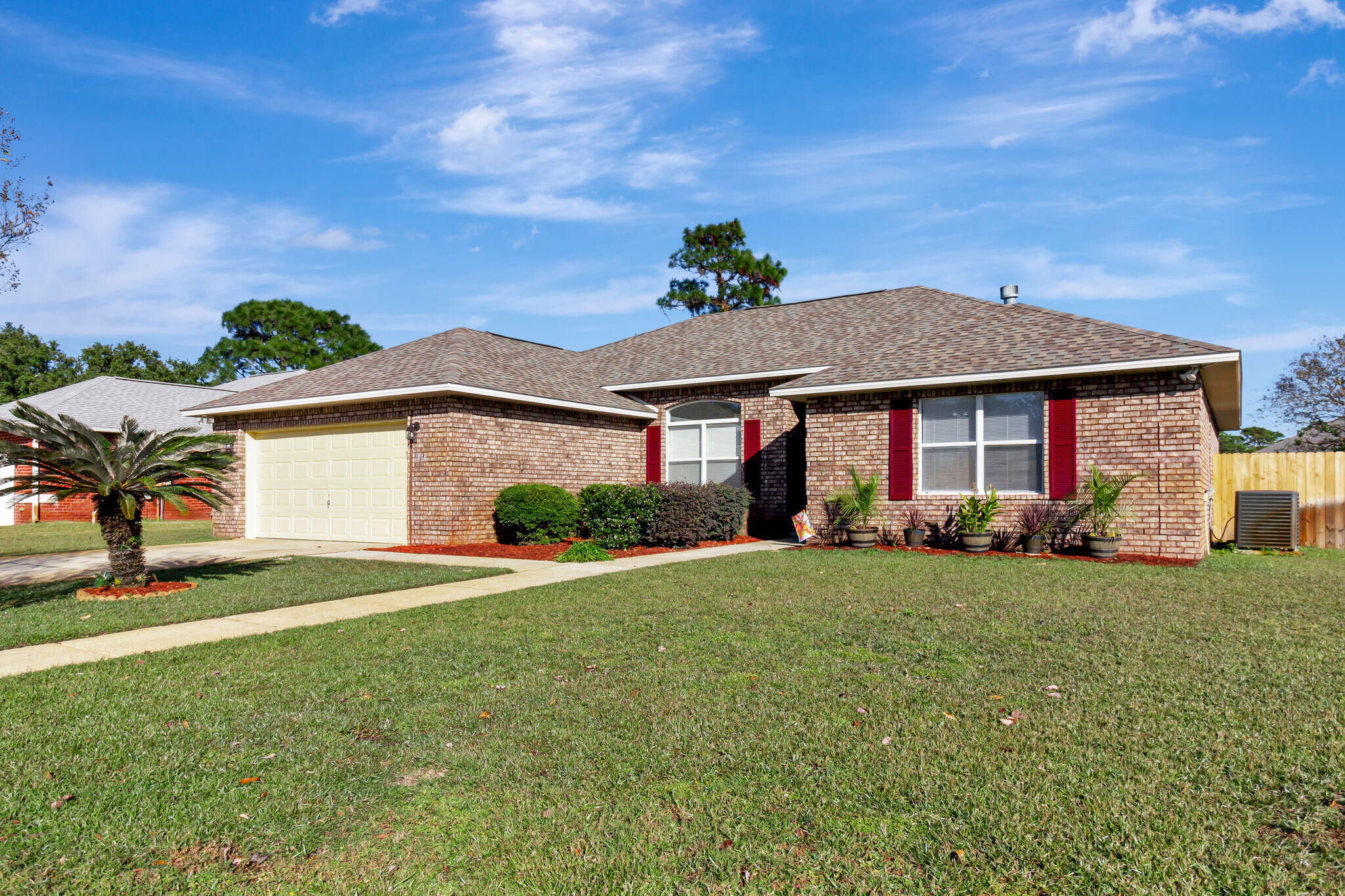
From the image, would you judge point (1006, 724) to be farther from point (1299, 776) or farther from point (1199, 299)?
point (1199, 299)

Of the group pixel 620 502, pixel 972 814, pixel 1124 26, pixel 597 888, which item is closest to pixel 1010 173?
pixel 1124 26

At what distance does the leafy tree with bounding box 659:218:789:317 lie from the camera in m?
39.0

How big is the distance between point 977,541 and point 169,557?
42.5 feet

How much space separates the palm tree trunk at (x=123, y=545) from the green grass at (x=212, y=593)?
1.55 ft

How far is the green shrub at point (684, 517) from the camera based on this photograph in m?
13.6

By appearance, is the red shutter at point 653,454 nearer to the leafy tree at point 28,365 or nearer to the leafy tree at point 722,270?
the leafy tree at point 722,270

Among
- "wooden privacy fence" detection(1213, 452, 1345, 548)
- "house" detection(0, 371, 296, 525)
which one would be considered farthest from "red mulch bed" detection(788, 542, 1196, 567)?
"house" detection(0, 371, 296, 525)

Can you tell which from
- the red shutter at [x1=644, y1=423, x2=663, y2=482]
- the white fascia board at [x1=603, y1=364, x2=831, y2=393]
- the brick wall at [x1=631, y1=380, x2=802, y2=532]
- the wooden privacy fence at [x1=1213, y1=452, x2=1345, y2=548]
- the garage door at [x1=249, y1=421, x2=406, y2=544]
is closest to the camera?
the garage door at [x1=249, y1=421, x2=406, y2=544]

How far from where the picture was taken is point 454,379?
45.5 ft

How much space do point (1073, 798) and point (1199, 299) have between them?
20.5 m

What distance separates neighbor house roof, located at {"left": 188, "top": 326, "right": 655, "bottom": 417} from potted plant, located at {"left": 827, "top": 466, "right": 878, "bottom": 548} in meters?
5.29

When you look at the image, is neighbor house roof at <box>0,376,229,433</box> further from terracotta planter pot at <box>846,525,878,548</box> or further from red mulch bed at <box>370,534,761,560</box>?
terracotta planter pot at <box>846,525,878,548</box>

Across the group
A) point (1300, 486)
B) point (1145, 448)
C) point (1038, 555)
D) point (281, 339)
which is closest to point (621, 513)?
point (1038, 555)

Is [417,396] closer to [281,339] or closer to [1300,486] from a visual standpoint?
[1300,486]
